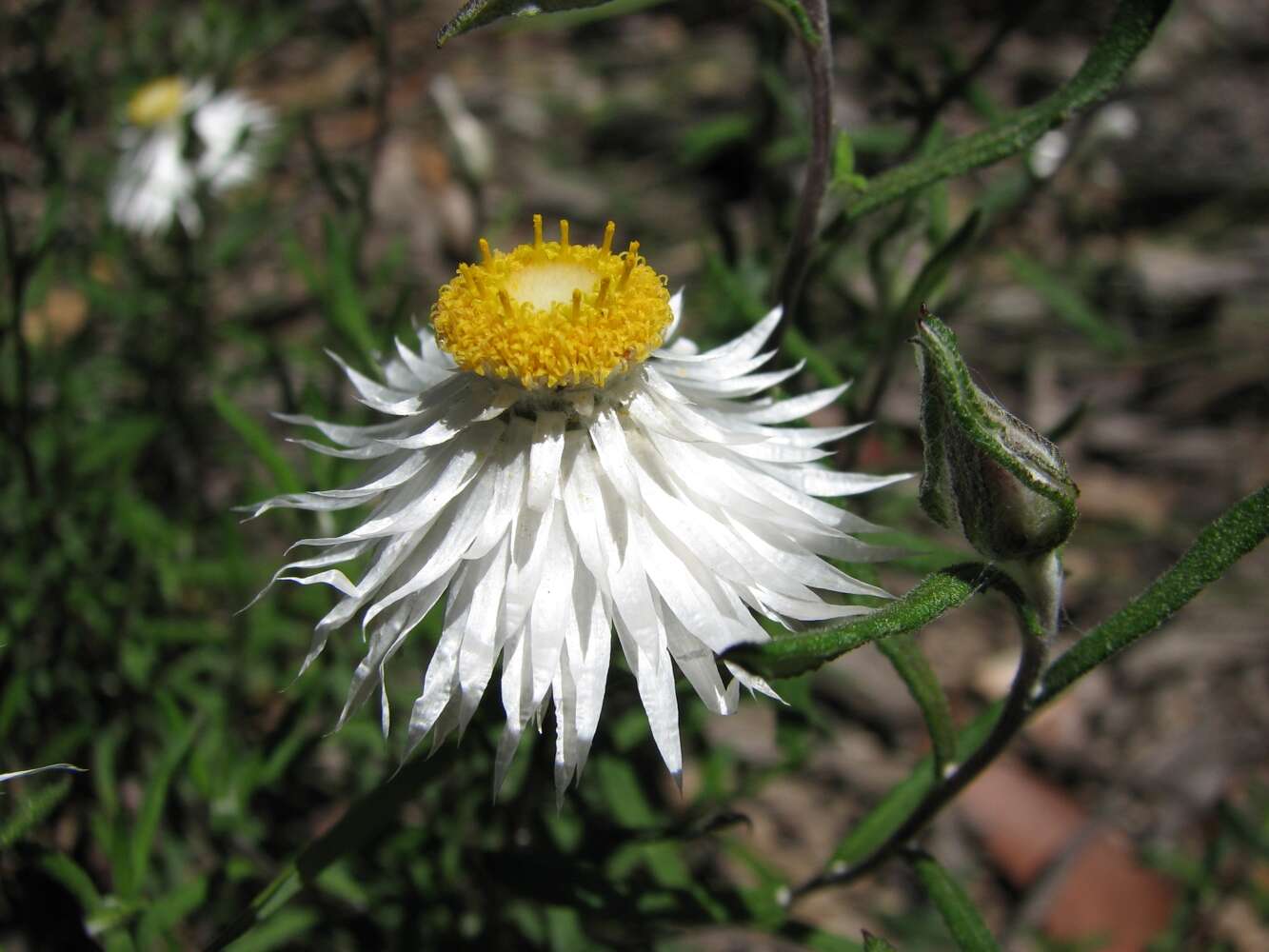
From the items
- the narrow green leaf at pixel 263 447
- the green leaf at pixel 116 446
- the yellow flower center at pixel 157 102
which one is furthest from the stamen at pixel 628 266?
the yellow flower center at pixel 157 102

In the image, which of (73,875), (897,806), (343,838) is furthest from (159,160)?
(897,806)

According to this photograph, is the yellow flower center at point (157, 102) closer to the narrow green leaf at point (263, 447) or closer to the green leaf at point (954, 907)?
the narrow green leaf at point (263, 447)

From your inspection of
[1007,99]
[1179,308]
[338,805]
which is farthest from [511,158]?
[338,805]

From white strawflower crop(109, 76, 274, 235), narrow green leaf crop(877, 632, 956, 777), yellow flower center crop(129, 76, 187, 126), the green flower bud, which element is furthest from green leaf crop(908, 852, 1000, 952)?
yellow flower center crop(129, 76, 187, 126)

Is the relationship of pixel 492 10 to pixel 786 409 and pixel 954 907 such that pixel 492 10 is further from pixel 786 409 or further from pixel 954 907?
pixel 954 907

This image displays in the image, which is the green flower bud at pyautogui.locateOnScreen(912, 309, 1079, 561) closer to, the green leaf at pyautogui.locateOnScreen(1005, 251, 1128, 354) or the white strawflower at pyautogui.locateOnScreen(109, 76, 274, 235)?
the green leaf at pyautogui.locateOnScreen(1005, 251, 1128, 354)
